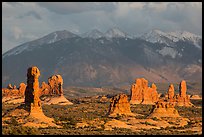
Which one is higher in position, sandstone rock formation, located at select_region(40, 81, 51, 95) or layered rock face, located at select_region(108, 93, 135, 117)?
sandstone rock formation, located at select_region(40, 81, 51, 95)

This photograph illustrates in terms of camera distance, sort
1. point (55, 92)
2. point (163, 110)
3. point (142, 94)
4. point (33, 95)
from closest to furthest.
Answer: point (33, 95) < point (163, 110) < point (55, 92) < point (142, 94)

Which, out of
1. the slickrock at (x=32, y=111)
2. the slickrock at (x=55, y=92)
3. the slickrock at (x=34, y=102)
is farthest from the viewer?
the slickrock at (x=55, y=92)

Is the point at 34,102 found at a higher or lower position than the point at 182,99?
higher

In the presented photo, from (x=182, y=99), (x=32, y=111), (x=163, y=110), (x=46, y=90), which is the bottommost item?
(x=163, y=110)

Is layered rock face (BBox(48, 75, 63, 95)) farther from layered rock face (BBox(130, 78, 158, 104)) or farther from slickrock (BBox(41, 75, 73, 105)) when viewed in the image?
layered rock face (BBox(130, 78, 158, 104))

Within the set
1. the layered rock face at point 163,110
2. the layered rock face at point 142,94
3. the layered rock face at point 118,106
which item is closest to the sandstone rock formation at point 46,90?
the layered rock face at point 142,94

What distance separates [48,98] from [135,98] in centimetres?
2756

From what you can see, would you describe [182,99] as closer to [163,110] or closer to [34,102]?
[163,110]

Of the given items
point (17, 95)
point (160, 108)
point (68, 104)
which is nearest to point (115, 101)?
point (160, 108)

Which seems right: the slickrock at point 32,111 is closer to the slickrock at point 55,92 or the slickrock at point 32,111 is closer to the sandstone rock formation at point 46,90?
the slickrock at point 55,92

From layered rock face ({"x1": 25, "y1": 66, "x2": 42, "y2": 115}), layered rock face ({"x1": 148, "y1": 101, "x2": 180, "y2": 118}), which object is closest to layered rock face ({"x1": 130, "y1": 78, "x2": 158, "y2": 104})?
layered rock face ({"x1": 148, "y1": 101, "x2": 180, "y2": 118})

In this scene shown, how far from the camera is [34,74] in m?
96.6

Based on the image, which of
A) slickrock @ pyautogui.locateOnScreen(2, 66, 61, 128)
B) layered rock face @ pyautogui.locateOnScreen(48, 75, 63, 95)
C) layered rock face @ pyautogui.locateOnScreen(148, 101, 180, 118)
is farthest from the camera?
layered rock face @ pyautogui.locateOnScreen(48, 75, 63, 95)

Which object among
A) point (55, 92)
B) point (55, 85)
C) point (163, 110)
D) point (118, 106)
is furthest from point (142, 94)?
point (163, 110)
